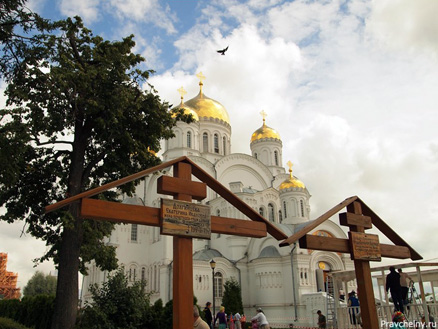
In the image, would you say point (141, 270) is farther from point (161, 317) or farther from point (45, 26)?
point (45, 26)

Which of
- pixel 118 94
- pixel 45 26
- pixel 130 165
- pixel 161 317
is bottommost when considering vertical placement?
pixel 161 317

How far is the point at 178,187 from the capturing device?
19.7 ft

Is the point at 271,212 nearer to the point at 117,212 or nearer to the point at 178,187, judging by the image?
the point at 178,187

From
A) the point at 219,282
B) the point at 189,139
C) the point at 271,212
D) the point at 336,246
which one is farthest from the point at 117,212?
the point at 189,139

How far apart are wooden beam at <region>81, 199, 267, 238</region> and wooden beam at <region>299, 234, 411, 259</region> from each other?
846mm

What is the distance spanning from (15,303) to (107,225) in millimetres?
7787

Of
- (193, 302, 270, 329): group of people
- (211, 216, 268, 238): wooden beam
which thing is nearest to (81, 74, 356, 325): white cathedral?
(193, 302, 270, 329): group of people

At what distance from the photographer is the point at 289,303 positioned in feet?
80.1

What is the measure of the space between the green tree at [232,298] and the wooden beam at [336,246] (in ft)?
57.9

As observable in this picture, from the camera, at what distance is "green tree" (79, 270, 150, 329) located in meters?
11.4

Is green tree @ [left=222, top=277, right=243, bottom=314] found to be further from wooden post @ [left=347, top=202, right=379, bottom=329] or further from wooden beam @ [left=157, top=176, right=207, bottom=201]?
wooden beam @ [left=157, top=176, right=207, bottom=201]

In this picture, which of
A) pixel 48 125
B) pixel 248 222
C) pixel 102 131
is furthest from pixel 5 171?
pixel 248 222

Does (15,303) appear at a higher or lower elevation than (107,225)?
lower

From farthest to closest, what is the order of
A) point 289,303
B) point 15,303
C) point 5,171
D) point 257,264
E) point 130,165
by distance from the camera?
point 257,264, point 289,303, point 15,303, point 130,165, point 5,171
